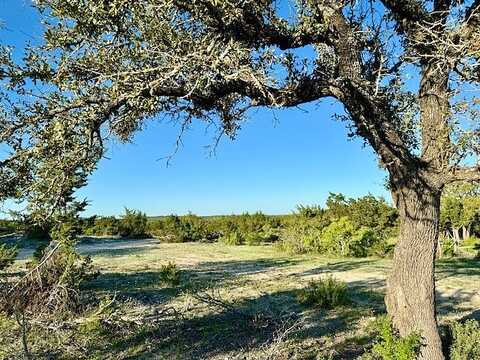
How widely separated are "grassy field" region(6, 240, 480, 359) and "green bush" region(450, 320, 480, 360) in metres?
1.43

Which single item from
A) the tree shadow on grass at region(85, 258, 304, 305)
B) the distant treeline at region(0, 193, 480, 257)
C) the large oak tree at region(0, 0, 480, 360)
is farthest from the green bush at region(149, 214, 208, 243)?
the large oak tree at region(0, 0, 480, 360)

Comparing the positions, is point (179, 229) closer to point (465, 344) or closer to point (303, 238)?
point (303, 238)

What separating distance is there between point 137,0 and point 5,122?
197 cm

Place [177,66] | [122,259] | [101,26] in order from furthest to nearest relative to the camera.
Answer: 1. [122,259]
2. [101,26]
3. [177,66]

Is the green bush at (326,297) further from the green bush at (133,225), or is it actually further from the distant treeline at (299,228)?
the green bush at (133,225)

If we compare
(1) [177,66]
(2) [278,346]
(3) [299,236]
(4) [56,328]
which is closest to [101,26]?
(1) [177,66]

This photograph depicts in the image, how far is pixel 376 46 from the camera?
19.1 ft

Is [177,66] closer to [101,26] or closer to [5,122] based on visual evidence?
[101,26]

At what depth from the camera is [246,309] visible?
31.0ft

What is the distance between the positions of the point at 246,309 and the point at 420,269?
4.56m

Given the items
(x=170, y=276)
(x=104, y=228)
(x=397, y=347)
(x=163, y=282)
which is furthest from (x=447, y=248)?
(x=104, y=228)

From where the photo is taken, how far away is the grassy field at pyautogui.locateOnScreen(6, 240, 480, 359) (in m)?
7.00

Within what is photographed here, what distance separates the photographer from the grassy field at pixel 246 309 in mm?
7000

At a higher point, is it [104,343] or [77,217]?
[77,217]
